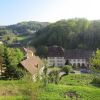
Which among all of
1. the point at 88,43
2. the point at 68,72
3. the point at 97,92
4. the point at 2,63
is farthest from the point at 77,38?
the point at 97,92

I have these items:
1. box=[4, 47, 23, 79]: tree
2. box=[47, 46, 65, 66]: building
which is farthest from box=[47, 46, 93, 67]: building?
box=[4, 47, 23, 79]: tree

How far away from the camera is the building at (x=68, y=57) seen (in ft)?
262

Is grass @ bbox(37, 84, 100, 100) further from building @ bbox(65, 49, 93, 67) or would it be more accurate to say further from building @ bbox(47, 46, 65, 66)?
building @ bbox(47, 46, 65, 66)

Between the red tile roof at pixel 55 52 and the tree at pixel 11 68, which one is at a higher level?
the tree at pixel 11 68

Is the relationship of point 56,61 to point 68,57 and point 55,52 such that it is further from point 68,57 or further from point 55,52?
point 68,57

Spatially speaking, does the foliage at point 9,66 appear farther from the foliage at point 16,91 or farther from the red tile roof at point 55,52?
the red tile roof at point 55,52

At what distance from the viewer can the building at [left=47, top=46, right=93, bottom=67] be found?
79.8m

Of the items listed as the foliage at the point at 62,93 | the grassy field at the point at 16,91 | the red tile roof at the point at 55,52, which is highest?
the grassy field at the point at 16,91

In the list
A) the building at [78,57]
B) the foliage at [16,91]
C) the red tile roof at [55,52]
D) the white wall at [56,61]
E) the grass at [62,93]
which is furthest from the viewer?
the red tile roof at [55,52]

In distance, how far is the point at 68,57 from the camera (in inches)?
3191

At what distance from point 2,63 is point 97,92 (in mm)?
18431

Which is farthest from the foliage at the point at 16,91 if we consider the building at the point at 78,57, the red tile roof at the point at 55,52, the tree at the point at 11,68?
the red tile roof at the point at 55,52

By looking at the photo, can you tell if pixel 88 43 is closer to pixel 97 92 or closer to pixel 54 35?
pixel 54 35

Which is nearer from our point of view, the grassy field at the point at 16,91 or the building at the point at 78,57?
the grassy field at the point at 16,91
